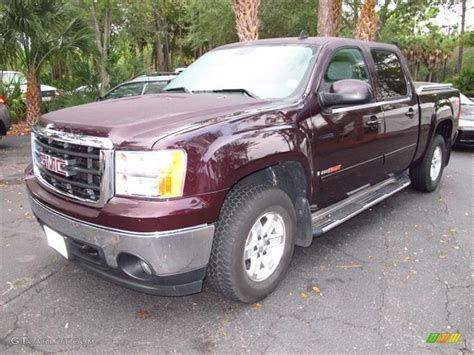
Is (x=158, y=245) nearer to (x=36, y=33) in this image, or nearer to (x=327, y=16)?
(x=36, y=33)

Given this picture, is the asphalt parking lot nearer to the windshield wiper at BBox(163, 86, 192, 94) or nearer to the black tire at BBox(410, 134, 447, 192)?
the black tire at BBox(410, 134, 447, 192)

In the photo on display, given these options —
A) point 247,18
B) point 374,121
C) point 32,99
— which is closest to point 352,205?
point 374,121

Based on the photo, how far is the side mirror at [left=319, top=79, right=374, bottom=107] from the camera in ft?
11.5

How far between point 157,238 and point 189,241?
200 mm

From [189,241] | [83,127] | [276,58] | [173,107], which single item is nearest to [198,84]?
[276,58]

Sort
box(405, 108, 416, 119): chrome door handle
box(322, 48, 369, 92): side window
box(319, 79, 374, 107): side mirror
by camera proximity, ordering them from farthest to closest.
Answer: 1. box(405, 108, 416, 119): chrome door handle
2. box(322, 48, 369, 92): side window
3. box(319, 79, 374, 107): side mirror

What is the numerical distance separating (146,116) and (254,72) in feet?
4.59

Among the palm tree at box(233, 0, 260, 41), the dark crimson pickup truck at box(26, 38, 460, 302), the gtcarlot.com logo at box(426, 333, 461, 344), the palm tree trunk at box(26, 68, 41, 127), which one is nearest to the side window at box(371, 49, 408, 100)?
the dark crimson pickup truck at box(26, 38, 460, 302)

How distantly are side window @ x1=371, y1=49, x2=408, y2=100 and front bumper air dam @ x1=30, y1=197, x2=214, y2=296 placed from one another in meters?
2.77

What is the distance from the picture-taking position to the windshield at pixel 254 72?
3.70 metres

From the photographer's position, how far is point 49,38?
1066 centimetres

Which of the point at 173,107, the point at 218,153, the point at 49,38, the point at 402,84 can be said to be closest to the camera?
the point at 218,153

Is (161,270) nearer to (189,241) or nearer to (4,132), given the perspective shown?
(189,241)

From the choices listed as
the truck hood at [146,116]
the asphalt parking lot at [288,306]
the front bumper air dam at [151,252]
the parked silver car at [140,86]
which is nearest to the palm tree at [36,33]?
the parked silver car at [140,86]
